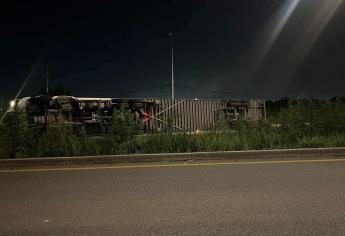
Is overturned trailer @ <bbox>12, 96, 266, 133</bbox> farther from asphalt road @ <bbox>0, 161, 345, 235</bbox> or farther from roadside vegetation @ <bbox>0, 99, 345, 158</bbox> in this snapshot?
asphalt road @ <bbox>0, 161, 345, 235</bbox>

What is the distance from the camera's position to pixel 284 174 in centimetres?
925

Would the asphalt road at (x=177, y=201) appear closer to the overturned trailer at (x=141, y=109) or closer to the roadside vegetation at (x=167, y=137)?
the roadside vegetation at (x=167, y=137)

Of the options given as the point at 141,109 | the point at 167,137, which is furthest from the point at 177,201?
the point at 141,109

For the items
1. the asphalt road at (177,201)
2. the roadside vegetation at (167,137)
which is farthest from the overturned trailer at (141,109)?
the asphalt road at (177,201)

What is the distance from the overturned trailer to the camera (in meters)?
23.6

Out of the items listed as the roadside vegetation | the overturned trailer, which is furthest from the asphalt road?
the overturned trailer

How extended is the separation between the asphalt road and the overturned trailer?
11320 millimetres

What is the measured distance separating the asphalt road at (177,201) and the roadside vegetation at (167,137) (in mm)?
2484

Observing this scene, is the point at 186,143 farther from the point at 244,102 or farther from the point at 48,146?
the point at 244,102

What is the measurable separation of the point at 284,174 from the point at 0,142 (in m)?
7.85

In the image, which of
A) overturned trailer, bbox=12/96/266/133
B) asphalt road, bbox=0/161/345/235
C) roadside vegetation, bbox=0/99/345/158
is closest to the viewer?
asphalt road, bbox=0/161/345/235

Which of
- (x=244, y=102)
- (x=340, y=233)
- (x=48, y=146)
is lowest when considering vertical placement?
(x=340, y=233)

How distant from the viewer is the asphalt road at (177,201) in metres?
5.55

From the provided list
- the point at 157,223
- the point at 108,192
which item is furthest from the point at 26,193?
the point at 157,223
